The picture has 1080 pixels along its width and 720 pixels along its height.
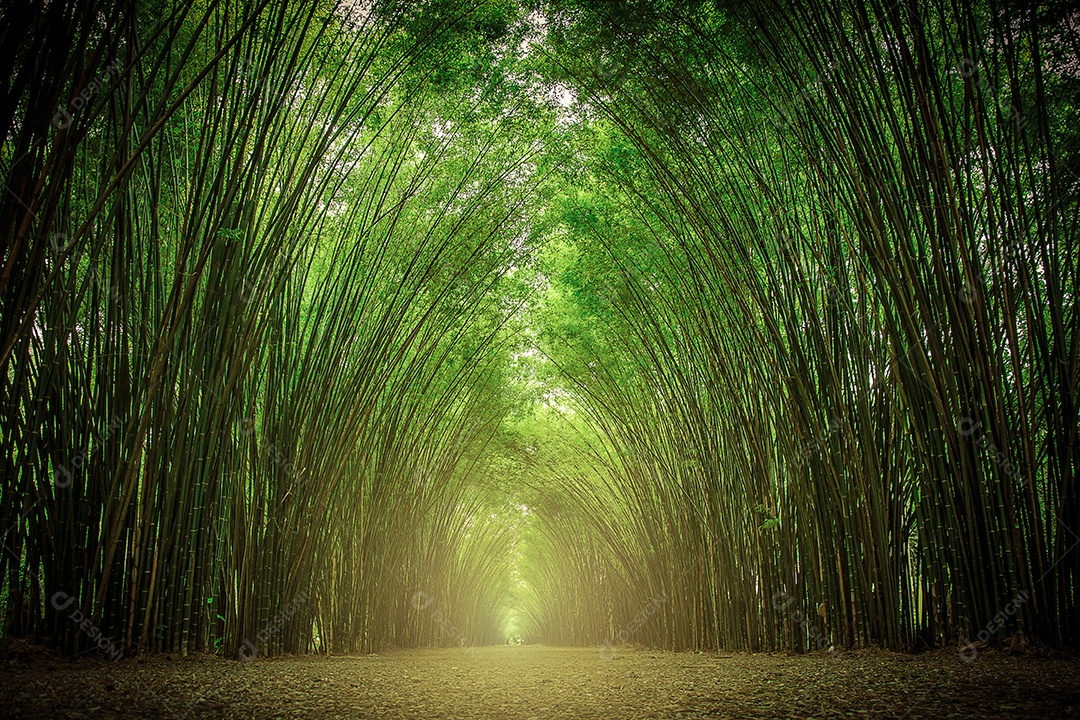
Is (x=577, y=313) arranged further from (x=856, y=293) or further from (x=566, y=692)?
(x=566, y=692)

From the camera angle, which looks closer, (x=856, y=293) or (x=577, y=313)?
(x=856, y=293)

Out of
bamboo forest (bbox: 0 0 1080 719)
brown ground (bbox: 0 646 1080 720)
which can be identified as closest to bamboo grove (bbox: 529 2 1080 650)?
bamboo forest (bbox: 0 0 1080 719)

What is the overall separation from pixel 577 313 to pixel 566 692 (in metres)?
4.11

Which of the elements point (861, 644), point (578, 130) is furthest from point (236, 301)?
point (861, 644)

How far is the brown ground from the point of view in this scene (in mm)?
1733

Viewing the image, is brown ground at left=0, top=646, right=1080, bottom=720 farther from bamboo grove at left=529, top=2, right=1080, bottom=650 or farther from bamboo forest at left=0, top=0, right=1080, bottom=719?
bamboo grove at left=529, top=2, right=1080, bottom=650

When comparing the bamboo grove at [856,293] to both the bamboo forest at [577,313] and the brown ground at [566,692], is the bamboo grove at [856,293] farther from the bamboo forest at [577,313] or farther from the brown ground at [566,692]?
A: the brown ground at [566,692]

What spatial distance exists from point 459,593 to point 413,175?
12.4 m

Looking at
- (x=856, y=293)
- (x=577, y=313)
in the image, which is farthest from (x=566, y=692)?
(x=577, y=313)

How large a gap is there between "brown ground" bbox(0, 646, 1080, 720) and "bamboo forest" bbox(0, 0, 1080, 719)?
0.10 ft

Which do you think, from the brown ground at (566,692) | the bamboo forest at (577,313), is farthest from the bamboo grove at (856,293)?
the brown ground at (566,692)

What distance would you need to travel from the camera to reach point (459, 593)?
15328mm

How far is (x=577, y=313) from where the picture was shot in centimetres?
644

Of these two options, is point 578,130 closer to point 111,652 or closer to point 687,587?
point 111,652
